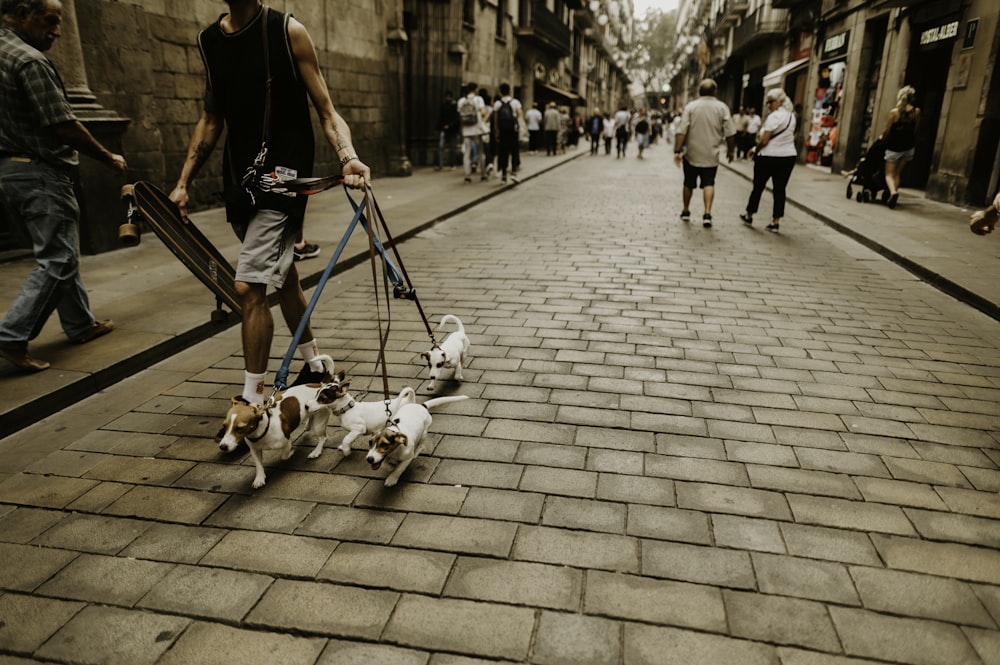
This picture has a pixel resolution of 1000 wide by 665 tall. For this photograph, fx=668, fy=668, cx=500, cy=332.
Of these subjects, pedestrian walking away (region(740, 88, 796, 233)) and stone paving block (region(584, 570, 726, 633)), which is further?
pedestrian walking away (region(740, 88, 796, 233))

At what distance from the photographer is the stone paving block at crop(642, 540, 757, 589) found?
7.79 ft

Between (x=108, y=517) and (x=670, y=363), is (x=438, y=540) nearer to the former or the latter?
(x=108, y=517)

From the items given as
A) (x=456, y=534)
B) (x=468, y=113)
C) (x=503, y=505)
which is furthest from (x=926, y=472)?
(x=468, y=113)

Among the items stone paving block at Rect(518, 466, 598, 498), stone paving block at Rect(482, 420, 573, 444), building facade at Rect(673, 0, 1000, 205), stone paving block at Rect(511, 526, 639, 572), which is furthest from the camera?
building facade at Rect(673, 0, 1000, 205)

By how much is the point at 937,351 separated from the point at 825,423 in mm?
1936

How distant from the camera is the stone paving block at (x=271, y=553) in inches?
96.9

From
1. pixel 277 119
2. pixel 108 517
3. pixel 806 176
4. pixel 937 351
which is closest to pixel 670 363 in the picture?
pixel 937 351

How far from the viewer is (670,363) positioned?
454 centimetres

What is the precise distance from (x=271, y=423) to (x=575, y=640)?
166 cm

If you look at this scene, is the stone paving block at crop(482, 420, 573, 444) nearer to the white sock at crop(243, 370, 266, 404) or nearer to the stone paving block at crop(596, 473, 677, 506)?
the stone paving block at crop(596, 473, 677, 506)

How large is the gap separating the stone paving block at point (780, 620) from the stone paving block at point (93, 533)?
7.48 ft

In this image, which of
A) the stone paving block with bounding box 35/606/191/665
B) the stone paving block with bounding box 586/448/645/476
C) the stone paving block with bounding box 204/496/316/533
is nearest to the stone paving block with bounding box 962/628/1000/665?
the stone paving block with bounding box 586/448/645/476

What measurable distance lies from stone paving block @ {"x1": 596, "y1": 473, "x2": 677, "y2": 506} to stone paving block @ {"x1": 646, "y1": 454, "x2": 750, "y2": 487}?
0.27 ft

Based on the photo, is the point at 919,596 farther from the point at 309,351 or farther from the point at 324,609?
the point at 309,351
